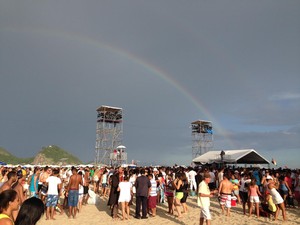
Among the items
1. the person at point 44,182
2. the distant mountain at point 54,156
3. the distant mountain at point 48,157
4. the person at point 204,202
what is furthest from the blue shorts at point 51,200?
the distant mountain at point 54,156

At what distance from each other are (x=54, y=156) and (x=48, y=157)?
12.7 ft

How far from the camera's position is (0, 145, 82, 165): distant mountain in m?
115

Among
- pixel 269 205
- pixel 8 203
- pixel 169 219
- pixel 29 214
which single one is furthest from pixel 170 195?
pixel 29 214

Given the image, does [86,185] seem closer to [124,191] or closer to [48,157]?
[124,191]

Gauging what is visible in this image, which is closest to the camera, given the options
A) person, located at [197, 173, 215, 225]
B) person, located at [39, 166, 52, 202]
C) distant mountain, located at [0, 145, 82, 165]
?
person, located at [197, 173, 215, 225]

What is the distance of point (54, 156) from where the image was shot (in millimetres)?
122812

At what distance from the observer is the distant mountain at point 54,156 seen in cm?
11553

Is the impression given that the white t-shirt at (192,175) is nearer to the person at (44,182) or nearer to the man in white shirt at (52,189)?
the person at (44,182)

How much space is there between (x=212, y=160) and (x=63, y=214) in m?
26.8

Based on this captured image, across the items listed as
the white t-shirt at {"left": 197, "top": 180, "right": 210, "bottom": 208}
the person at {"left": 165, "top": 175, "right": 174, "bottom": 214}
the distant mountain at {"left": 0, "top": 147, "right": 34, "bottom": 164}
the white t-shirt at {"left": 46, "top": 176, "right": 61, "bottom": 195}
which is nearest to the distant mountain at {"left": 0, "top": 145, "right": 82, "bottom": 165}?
the distant mountain at {"left": 0, "top": 147, "right": 34, "bottom": 164}

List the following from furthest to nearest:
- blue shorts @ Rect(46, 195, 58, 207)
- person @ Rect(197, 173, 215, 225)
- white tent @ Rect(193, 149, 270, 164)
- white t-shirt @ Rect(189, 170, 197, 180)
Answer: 1. white tent @ Rect(193, 149, 270, 164)
2. white t-shirt @ Rect(189, 170, 197, 180)
3. blue shorts @ Rect(46, 195, 58, 207)
4. person @ Rect(197, 173, 215, 225)

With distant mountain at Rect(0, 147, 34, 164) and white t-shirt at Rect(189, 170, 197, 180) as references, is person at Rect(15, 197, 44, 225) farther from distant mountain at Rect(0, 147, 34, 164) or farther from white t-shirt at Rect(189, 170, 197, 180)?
distant mountain at Rect(0, 147, 34, 164)

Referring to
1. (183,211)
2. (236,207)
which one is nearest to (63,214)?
(183,211)

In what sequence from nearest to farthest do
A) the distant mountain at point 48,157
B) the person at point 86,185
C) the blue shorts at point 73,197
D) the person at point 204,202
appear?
the person at point 204,202 < the blue shorts at point 73,197 < the person at point 86,185 < the distant mountain at point 48,157
